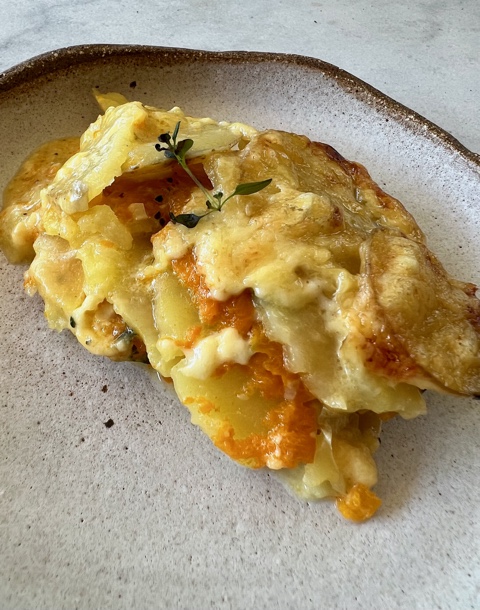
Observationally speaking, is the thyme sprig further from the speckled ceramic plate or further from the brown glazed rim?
the brown glazed rim

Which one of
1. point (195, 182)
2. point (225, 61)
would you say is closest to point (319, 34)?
point (225, 61)

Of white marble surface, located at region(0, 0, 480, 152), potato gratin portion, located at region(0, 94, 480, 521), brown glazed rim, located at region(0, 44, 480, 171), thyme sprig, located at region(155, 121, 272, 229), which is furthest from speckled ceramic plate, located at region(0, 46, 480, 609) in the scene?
white marble surface, located at region(0, 0, 480, 152)

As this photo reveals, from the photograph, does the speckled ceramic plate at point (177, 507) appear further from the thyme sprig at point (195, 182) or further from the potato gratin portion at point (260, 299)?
the thyme sprig at point (195, 182)

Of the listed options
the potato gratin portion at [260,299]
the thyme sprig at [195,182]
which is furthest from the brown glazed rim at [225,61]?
the thyme sprig at [195,182]

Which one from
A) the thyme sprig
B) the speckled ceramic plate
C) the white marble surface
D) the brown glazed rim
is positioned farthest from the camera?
the white marble surface

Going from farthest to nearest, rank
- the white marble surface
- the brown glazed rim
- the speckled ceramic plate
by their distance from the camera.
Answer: the white marble surface
the brown glazed rim
the speckled ceramic plate
